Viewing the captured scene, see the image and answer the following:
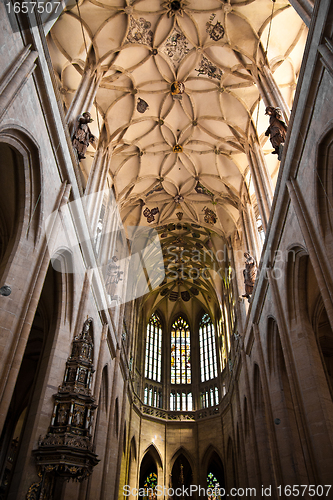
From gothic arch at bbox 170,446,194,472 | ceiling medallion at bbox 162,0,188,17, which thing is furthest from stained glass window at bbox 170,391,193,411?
Result: ceiling medallion at bbox 162,0,188,17

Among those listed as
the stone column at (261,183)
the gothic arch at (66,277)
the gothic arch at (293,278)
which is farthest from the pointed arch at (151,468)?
the stone column at (261,183)

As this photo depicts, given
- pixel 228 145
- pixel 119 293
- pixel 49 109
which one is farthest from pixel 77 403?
pixel 228 145

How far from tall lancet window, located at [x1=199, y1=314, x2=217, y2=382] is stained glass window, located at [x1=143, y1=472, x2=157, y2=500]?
6.37 metres

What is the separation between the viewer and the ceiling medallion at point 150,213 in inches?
809

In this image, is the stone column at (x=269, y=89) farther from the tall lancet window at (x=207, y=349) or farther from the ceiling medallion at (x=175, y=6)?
the tall lancet window at (x=207, y=349)

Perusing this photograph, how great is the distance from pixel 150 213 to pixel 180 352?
37.0 feet

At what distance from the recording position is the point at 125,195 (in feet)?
60.7

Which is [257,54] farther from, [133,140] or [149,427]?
[149,427]

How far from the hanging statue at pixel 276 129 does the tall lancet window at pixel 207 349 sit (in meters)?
18.1

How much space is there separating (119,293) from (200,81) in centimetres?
957

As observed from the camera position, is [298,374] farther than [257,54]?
No

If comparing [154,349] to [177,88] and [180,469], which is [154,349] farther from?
[177,88]

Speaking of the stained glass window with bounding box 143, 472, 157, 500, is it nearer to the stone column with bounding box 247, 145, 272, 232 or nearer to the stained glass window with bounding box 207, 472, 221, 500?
the stained glass window with bounding box 207, 472, 221, 500

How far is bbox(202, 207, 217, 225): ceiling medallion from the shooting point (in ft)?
67.3
